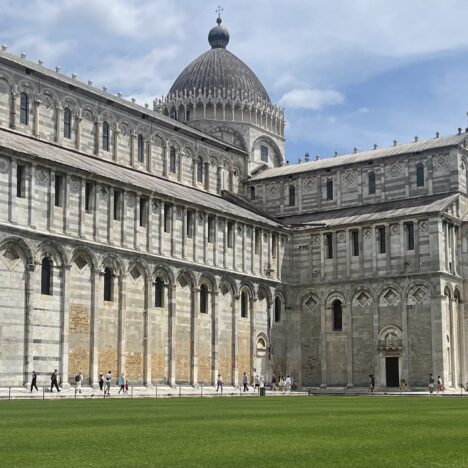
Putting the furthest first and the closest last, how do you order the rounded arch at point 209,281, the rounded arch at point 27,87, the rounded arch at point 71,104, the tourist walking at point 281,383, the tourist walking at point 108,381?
the tourist walking at point 281,383 < the rounded arch at point 71,104 < the rounded arch at point 209,281 < the rounded arch at point 27,87 < the tourist walking at point 108,381

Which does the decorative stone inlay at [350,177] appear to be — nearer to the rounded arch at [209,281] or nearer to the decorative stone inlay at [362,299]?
the decorative stone inlay at [362,299]

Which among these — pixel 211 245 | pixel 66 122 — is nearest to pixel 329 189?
pixel 211 245

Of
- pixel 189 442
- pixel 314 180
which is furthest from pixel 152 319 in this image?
pixel 189 442

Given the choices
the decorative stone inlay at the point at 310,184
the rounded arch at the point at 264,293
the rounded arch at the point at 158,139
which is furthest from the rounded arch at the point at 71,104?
the decorative stone inlay at the point at 310,184

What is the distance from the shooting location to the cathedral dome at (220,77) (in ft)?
265

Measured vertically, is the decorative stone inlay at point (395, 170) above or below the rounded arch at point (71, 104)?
below

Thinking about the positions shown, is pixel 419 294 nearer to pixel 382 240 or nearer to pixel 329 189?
pixel 382 240

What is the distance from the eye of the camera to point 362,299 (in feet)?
220

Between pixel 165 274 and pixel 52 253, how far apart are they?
386 inches

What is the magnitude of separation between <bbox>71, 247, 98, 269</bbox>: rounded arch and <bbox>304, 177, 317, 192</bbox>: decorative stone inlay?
2799cm

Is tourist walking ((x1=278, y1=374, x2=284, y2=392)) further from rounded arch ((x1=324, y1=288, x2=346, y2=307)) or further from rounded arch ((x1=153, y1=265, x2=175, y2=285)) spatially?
rounded arch ((x1=153, y1=265, x2=175, y2=285))

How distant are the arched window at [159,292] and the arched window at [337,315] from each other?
55.3 feet

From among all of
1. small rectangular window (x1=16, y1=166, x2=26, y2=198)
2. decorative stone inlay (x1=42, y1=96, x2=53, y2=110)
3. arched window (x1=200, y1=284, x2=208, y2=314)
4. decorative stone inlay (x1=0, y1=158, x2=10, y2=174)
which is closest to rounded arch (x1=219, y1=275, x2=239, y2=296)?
arched window (x1=200, y1=284, x2=208, y2=314)

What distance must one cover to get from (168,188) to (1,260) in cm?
1875
